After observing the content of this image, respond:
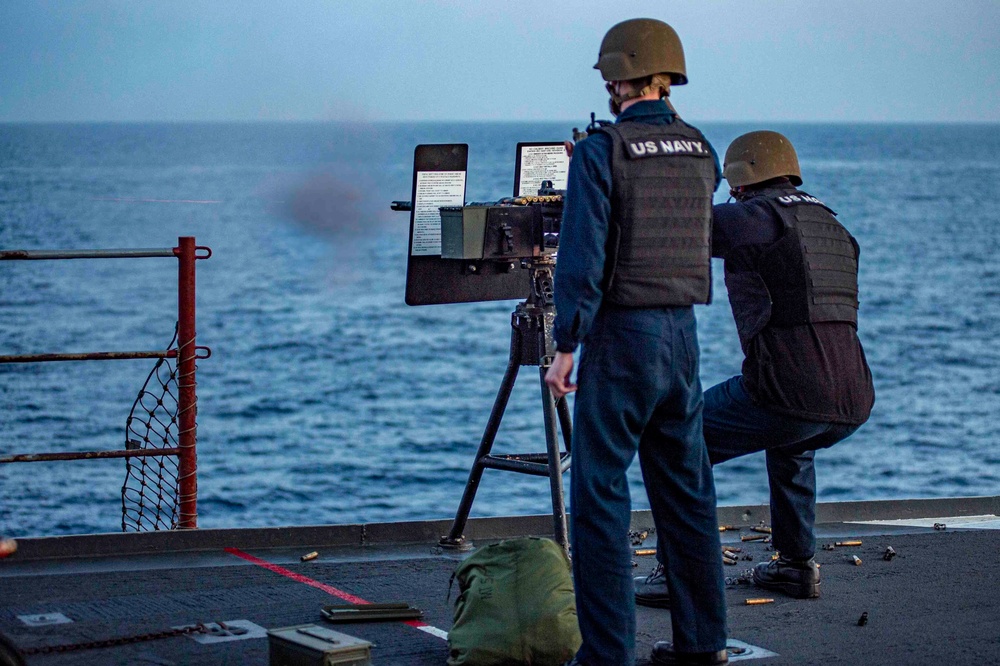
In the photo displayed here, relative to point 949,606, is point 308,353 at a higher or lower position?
lower

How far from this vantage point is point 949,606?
5145 millimetres

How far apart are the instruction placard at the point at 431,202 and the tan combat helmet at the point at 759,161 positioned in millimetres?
1121

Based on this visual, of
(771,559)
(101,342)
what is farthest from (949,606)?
(101,342)

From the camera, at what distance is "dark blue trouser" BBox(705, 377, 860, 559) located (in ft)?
16.4

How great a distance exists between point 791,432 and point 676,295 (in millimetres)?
1133

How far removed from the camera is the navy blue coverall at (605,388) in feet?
13.2

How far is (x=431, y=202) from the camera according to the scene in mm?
5574

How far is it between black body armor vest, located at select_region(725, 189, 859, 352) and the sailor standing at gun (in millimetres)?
774

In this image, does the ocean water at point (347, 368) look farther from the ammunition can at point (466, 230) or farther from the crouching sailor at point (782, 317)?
the crouching sailor at point (782, 317)

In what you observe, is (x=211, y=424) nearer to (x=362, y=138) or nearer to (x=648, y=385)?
(x=648, y=385)

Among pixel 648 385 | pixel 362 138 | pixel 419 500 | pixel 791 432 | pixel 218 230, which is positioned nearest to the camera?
pixel 648 385

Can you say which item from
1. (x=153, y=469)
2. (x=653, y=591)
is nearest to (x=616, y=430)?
(x=653, y=591)

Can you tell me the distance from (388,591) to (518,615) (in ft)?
3.68

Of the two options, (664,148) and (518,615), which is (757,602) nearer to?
(518,615)
